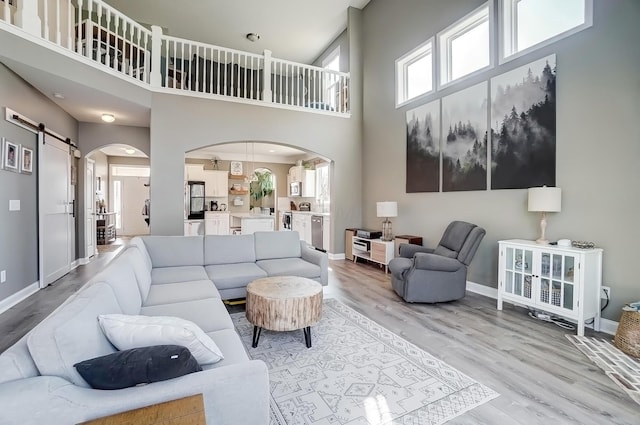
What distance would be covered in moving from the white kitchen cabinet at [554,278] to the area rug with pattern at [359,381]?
1530 mm

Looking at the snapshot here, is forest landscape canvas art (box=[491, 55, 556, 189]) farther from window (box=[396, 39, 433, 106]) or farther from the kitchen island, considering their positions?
the kitchen island

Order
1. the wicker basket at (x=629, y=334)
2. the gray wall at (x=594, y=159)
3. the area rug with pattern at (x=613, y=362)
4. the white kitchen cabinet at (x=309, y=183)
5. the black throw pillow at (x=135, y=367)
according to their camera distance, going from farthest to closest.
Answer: the white kitchen cabinet at (x=309, y=183), the gray wall at (x=594, y=159), the wicker basket at (x=629, y=334), the area rug with pattern at (x=613, y=362), the black throw pillow at (x=135, y=367)

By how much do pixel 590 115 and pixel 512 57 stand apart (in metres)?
1.21

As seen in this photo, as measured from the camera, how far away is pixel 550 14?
138 inches

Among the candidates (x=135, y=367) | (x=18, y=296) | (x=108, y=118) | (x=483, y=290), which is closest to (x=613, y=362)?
(x=483, y=290)

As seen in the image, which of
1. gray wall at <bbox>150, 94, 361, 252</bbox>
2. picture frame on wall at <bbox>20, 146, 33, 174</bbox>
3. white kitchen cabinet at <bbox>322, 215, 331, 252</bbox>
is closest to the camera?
picture frame on wall at <bbox>20, 146, 33, 174</bbox>

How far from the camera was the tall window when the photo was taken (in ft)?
23.6

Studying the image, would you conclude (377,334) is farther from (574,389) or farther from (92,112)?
(92,112)

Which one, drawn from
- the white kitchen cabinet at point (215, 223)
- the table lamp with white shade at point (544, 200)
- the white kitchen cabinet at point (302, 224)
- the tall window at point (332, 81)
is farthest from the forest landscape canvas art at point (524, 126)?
the white kitchen cabinet at point (215, 223)

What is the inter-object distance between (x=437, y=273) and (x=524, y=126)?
6.60 ft

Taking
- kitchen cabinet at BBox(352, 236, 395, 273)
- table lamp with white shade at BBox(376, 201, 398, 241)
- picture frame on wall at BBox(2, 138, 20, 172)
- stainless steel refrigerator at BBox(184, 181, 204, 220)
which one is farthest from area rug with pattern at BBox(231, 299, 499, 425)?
stainless steel refrigerator at BBox(184, 181, 204, 220)

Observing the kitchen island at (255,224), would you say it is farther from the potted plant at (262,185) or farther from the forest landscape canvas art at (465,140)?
the forest landscape canvas art at (465,140)

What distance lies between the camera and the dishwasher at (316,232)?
766cm

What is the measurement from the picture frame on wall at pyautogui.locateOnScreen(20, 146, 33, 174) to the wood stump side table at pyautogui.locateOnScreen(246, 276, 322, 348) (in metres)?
3.51
